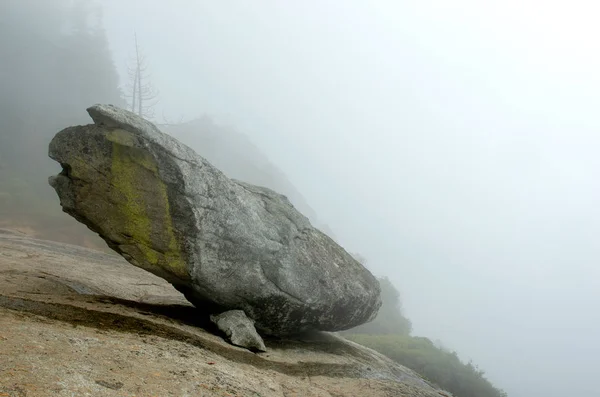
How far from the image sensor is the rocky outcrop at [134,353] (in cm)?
627

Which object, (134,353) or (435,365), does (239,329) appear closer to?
(134,353)

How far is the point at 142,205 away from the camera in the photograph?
1135 cm

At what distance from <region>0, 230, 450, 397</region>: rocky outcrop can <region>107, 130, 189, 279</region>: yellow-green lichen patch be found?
186 cm

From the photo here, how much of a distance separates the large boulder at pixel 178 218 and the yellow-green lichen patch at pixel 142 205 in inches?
1.2

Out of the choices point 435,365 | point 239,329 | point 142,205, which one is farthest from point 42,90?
point 435,365

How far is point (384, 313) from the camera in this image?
193 feet

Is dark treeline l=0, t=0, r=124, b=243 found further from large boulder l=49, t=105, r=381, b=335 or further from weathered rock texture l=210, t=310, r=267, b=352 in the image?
weathered rock texture l=210, t=310, r=267, b=352

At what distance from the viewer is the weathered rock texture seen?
11.4m

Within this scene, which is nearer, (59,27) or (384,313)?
(384,313)

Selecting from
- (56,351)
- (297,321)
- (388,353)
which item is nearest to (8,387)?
(56,351)

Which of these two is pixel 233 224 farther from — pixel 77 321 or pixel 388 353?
pixel 388 353

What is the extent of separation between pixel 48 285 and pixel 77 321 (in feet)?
13.8

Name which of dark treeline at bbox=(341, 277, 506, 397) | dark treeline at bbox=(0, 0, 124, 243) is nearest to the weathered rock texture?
dark treeline at bbox=(341, 277, 506, 397)

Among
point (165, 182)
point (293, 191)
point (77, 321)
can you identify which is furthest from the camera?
point (293, 191)
